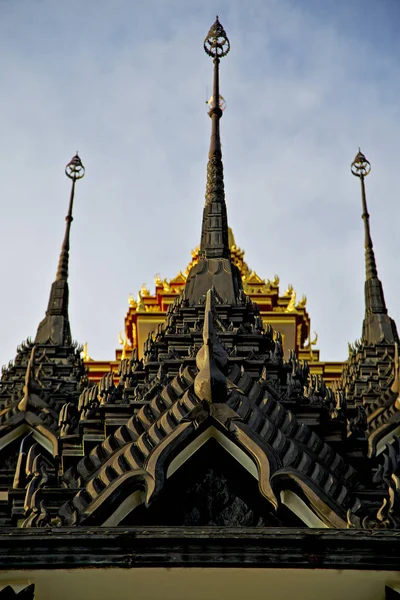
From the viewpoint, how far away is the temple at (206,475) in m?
9.95

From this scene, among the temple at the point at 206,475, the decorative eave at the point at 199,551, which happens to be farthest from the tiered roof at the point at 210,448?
the decorative eave at the point at 199,551

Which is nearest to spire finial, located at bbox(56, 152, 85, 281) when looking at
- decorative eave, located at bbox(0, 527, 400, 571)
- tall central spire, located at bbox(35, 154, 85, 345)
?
tall central spire, located at bbox(35, 154, 85, 345)

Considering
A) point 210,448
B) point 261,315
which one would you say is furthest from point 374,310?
point 210,448

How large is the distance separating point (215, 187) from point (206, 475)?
32.7 feet

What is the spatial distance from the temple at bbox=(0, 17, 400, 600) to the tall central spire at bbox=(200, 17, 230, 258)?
0.06m

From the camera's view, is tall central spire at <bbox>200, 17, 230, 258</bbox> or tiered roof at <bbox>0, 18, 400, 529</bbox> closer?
tiered roof at <bbox>0, 18, 400, 529</bbox>

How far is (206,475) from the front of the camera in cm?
1262

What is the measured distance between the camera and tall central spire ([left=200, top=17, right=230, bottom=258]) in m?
20.6

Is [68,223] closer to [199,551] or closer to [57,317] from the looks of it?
[57,317]

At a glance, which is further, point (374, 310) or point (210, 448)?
point (374, 310)

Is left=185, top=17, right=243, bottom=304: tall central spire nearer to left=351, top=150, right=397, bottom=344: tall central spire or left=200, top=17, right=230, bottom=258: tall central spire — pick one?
left=200, top=17, right=230, bottom=258: tall central spire

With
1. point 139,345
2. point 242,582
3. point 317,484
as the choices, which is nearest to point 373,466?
point 317,484

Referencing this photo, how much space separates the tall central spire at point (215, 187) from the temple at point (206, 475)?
0.19ft

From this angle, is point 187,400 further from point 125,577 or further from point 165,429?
point 125,577
